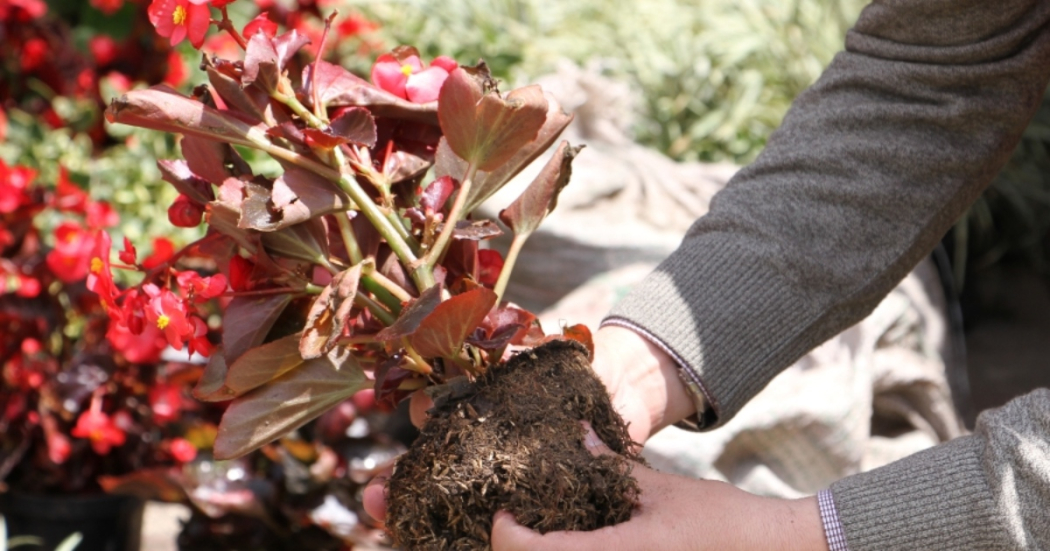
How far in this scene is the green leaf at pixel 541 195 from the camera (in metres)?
1.22

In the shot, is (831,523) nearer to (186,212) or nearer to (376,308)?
(376,308)

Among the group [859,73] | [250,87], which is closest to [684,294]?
[859,73]

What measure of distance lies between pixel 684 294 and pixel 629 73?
110 inches

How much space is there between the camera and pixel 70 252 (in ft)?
6.88

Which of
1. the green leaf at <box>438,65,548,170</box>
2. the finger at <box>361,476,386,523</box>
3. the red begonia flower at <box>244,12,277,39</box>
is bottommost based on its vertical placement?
the finger at <box>361,476,386,523</box>

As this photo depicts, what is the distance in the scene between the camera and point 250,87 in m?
1.06

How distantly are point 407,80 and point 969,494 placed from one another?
777 mm

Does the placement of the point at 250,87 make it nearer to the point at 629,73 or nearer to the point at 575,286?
the point at 575,286

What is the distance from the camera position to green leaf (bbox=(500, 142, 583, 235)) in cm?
122

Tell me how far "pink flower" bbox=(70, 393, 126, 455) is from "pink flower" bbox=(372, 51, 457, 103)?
123cm

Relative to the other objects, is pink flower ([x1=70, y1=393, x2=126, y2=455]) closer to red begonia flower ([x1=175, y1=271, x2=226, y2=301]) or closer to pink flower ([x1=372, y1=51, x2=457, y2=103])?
red begonia flower ([x1=175, y1=271, x2=226, y2=301])

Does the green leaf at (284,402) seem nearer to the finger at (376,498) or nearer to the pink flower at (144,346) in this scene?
the finger at (376,498)

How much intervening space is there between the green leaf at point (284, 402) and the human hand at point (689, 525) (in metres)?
0.23

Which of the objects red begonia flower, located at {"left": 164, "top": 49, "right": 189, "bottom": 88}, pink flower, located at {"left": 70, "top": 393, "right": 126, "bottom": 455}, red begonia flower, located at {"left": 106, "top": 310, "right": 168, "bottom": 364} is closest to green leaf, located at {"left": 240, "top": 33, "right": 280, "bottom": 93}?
red begonia flower, located at {"left": 106, "top": 310, "right": 168, "bottom": 364}
